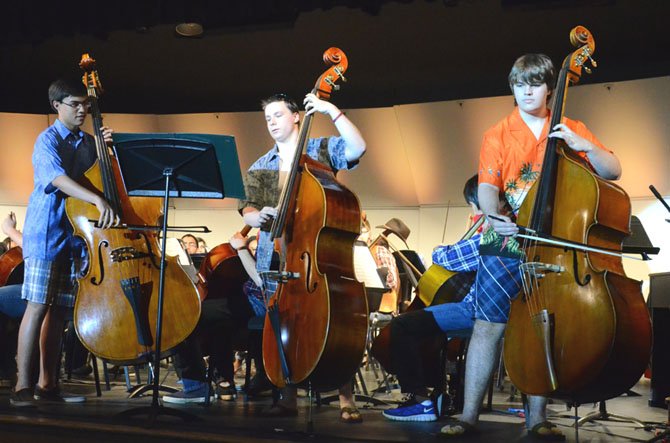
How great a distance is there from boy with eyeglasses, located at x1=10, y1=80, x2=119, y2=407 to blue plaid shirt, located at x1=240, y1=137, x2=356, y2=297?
2.48 feet

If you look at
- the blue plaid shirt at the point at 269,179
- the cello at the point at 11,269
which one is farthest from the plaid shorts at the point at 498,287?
the cello at the point at 11,269

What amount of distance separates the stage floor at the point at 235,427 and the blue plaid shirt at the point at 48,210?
79 centimetres

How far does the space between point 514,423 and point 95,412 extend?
1.96m

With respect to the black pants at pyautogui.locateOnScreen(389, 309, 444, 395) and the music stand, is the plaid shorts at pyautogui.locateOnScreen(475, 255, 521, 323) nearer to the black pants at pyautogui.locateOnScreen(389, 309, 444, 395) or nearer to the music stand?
the black pants at pyautogui.locateOnScreen(389, 309, 444, 395)

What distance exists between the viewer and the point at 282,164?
3.64m

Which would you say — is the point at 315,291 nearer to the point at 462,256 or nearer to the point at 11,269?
the point at 462,256

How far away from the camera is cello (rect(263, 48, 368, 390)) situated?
117 inches

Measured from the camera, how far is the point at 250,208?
3.66 meters

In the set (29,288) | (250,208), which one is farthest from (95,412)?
(250,208)

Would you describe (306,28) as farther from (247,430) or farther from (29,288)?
(247,430)

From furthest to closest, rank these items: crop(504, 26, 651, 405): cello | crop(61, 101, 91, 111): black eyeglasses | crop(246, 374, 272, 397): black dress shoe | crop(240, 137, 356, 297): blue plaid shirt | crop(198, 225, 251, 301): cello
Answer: crop(246, 374, 272, 397): black dress shoe, crop(198, 225, 251, 301): cello, crop(61, 101, 91, 111): black eyeglasses, crop(240, 137, 356, 297): blue plaid shirt, crop(504, 26, 651, 405): cello

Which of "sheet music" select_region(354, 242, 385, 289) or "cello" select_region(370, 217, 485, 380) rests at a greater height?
"sheet music" select_region(354, 242, 385, 289)

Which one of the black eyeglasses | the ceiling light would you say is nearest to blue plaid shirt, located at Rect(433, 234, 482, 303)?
the black eyeglasses

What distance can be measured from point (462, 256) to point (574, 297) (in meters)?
1.01
